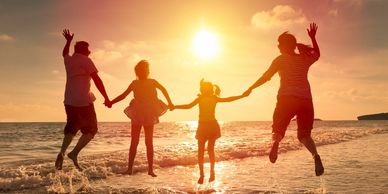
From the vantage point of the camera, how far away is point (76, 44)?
8.17 m

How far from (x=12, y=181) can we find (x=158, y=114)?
18.0ft

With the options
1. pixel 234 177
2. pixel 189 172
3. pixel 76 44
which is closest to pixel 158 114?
pixel 76 44

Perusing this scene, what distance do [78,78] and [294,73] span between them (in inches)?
167

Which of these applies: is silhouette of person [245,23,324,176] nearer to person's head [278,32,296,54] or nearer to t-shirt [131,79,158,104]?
person's head [278,32,296,54]

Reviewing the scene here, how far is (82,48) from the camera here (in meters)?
8.12

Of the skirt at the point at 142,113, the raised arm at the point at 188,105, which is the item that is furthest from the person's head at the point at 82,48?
the raised arm at the point at 188,105

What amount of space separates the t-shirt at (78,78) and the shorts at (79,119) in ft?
0.35

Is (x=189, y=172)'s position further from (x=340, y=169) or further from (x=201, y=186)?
(x=340, y=169)

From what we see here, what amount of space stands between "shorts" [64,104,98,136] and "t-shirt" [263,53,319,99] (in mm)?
3825

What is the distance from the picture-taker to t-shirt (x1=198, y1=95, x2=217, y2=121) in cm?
923

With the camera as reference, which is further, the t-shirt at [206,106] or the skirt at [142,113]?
the t-shirt at [206,106]

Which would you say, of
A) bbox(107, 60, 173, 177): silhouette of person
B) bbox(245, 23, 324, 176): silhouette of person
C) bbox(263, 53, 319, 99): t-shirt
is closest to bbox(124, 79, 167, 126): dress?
bbox(107, 60, 173, 177): silhouette of person

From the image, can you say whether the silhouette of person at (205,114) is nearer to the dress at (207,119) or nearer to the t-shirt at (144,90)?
the dress at (207,119)

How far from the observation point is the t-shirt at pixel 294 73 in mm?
7281
